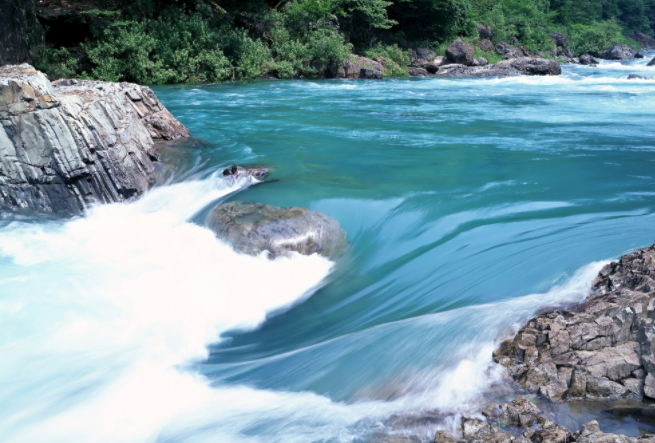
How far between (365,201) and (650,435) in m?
4.36

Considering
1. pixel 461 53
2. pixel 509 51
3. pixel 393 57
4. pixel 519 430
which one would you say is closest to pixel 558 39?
pixel 509 51

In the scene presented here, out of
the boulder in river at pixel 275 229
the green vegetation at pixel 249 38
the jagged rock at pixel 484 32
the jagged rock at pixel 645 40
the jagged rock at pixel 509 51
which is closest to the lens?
the boulder in river at pixel 275 229

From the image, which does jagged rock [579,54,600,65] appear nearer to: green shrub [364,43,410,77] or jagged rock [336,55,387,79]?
green shrub [364,43,410,77]

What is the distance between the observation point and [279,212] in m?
5.99

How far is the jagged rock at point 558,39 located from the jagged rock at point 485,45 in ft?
33.2

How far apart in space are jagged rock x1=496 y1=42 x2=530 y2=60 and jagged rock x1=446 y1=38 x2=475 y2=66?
5686mm

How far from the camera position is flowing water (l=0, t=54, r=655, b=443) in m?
3.35

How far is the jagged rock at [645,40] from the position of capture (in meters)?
56.6

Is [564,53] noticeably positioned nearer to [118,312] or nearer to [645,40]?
[645,40]

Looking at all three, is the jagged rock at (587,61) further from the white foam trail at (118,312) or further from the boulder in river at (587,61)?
the white foam trail at (118,312)

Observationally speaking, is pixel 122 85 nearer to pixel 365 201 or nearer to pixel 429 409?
pixel 365 201

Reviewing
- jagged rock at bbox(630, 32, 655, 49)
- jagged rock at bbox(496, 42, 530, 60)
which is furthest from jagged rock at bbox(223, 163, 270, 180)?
jagged rock at bbox(630, 32, 655, 49)

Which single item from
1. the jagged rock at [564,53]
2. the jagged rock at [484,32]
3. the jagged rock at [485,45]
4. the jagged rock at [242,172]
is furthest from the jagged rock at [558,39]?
the jagged rock at [242,172]

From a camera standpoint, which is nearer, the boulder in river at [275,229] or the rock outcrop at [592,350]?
the rock outcrop at [592,350]
